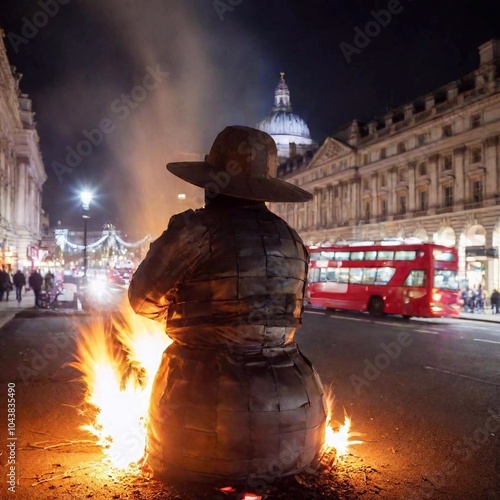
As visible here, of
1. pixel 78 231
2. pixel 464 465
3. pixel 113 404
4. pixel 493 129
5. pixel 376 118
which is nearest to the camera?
pixel 113 404

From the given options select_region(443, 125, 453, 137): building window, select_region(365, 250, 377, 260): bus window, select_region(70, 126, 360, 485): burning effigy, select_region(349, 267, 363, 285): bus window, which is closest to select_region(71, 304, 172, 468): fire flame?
select_region(70, 126, 360, 485): burning effigy

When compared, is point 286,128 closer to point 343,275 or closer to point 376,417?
point 343,275

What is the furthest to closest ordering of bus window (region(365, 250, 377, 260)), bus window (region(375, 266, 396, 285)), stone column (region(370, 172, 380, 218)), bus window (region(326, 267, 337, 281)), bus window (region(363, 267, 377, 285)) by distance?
1. stone column (region(370, 172, 380, 218))
2. bus window (region(326, 267, 337, 281))
3. bus window (region(365, 250, 377, 260))
4. bus window (region(363, 267, 377, 285))
5. bus window (region(375, 266, 396, 285))

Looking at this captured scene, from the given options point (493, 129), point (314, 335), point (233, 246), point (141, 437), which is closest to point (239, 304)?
point (233, 246)

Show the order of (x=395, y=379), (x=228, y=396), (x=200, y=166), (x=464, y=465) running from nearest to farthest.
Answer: (x=228, y=396) → (x=200, y=166) → (x=464, y=465) → (x=395, y=379)

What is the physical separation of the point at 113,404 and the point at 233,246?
190 cm

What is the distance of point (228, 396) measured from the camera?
228 cm

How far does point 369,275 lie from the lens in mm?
21844

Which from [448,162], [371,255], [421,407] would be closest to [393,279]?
[371,255]

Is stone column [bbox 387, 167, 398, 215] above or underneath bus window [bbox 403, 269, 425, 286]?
above

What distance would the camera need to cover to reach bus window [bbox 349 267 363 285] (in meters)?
22.3

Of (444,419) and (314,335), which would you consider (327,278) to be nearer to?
(314,335)

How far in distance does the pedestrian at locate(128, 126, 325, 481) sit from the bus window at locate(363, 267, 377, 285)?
1974cm

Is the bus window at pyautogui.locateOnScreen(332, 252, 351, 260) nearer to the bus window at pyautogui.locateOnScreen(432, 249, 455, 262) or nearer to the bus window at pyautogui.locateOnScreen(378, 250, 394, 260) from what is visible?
the bus window at pyautogui.locateOnScreen(378, 250, 394, 260)
